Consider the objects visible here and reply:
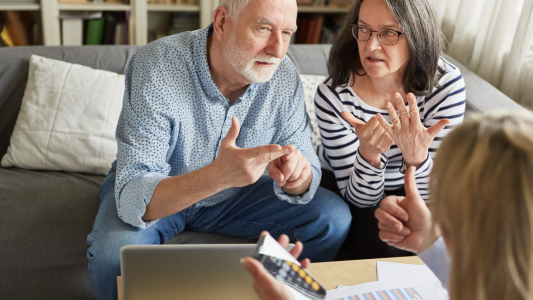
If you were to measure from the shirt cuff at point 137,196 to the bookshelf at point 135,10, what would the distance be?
1.92 meters

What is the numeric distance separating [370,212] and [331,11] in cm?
195

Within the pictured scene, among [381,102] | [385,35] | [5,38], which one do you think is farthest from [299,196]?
[5,38]

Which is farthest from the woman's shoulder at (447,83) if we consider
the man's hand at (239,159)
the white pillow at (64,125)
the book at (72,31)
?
the book at (72,31)

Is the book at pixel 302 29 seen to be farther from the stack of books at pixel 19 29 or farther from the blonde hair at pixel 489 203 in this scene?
the blonde hair at pixel 489 203

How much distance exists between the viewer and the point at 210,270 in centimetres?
93

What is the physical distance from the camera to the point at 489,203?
61 cm

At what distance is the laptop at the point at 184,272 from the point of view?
0.92 m

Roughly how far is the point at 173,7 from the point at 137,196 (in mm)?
2021

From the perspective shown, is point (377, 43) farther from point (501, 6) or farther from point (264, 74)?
point (501, 6)

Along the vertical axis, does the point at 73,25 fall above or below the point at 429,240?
below

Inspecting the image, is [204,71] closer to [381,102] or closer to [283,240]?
[381,102]

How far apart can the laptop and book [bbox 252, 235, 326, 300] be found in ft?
0.47

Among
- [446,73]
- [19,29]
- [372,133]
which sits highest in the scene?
[446,73]

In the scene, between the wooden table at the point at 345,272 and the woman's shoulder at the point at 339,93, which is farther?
the woman's shoulder at the point at 339,93
